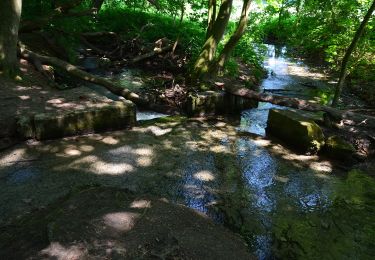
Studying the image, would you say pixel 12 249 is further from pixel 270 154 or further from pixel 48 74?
pixel 48 74

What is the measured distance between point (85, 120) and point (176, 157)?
185 centimetres

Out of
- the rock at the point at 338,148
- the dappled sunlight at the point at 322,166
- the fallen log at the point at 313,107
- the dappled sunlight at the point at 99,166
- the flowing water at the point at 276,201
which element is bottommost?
the flowing water at the point at 276,201

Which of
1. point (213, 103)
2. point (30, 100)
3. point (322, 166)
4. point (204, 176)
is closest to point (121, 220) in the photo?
point (204, 176)

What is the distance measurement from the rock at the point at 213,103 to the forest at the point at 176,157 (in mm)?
29

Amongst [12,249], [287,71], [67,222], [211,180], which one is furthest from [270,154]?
[287,71]

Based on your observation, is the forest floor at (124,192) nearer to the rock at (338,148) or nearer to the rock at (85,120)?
the rock at (85,120)

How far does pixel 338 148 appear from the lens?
6160 millimetres

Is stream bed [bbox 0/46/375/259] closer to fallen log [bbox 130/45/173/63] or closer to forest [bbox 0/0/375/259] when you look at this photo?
forest [bbox 0/0/375/259]

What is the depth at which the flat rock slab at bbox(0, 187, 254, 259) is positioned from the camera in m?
3.07

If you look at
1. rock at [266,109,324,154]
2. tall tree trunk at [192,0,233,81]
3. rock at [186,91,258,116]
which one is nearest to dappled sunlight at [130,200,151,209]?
rock at [266,109,324,154]

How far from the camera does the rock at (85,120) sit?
5.74m

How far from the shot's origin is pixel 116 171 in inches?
199

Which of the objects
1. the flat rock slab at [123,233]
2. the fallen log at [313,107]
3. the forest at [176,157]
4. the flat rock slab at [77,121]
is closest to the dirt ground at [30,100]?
the forest at [176,157]

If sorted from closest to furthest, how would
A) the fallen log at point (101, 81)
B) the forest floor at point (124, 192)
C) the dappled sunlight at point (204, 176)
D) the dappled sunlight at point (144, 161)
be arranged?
the forest floor at point (124, 192) → the dappled sunlight at point (204, 176) → the dappled sunlight at point (144, 161) → the fallen log at point (101, 81)
